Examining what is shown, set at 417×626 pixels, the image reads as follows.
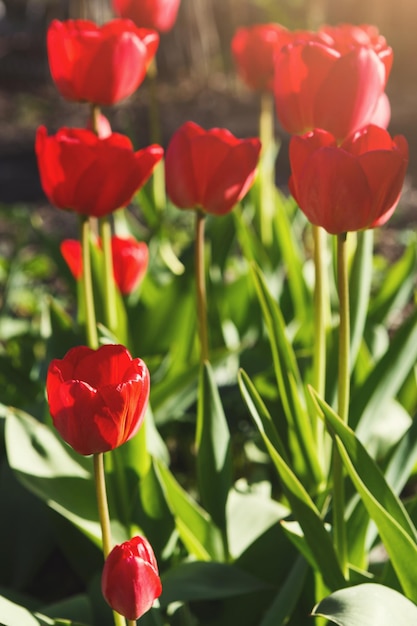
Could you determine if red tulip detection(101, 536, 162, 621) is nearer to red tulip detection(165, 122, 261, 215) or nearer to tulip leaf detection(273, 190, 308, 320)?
red tulip detection(165, 122, 261, 215)

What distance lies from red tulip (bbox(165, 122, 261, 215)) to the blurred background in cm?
428

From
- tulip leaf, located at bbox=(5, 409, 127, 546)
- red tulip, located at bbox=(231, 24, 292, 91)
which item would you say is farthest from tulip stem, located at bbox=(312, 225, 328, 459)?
red tulip, located at bbox=(231, 24, 292, 91)

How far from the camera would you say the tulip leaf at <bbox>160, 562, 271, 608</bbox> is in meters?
1.11

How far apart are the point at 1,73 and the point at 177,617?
7.64m

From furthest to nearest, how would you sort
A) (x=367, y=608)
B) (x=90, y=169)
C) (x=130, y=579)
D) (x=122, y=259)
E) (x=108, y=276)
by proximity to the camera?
(x=122, y=259), (x=108, y=276), (x=90, y=169), (x=367, y=608), (x=130, y=579)

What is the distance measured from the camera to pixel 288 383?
1265 millimetres

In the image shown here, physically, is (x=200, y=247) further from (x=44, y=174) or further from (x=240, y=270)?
(x=240, y=270)

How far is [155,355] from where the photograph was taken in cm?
187

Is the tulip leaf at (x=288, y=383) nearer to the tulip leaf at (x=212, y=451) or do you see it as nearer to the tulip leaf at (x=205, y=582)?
the tulip leaf at (x=212, y=451)

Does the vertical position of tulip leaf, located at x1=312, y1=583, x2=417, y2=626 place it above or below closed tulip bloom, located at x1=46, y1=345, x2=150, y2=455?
below

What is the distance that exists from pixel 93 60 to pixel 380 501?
0.79 m

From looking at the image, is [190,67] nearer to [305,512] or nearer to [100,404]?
[305,512]

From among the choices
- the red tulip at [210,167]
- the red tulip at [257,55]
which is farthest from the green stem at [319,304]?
the red tulip at [257,55]

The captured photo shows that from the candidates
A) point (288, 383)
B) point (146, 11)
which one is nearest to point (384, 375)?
point (288, 383)
